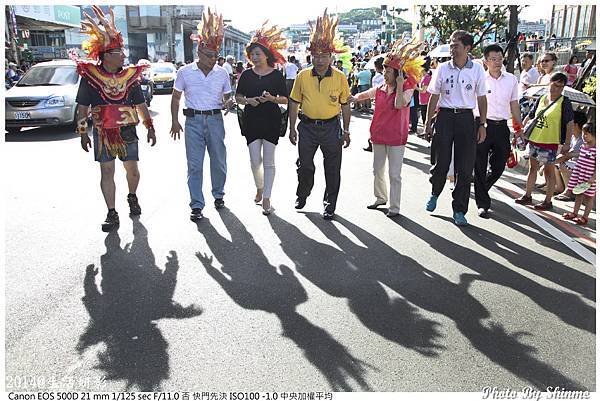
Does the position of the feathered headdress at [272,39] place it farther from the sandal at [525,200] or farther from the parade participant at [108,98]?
the sandal at [525,200]

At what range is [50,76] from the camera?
13398mm

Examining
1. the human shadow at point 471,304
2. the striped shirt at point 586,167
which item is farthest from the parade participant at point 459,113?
the striped shirt at point 586,167

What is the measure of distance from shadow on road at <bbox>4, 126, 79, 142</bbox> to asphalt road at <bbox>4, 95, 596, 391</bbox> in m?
5.08

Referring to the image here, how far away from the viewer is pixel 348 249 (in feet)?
16.8

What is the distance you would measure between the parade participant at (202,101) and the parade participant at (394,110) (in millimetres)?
1578

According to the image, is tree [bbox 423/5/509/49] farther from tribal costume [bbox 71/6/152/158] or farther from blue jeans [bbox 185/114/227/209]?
tribal costume [bbox 71/6/152/158]

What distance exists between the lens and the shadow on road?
11477 millimetres

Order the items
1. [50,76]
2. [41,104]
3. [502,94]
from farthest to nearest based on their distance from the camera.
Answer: [50,76] → [41,104] → [502,94]

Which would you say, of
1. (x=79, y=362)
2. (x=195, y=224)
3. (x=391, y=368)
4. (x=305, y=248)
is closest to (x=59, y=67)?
(x=195, y=224)

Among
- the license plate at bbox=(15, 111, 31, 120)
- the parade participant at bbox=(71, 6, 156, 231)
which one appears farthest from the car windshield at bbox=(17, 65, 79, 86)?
the parade participant at bbox=(71, 6, 156, 231)

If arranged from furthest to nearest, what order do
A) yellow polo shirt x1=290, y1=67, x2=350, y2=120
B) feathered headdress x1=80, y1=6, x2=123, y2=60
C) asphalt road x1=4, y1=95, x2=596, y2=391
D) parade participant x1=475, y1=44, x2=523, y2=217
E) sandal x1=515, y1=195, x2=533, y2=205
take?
sandal x1=515, y1=195, x2=533, y2=205
parade participant x1=475, y1=44, x2=523, y2=217
yellow polo shirt x1=290, y1=67, x2=350, y2=120
feathered headdress x1=80, y1=6, x2=123, y2=60
asphalt road x1=4, y1=95, x2=596, y2=391

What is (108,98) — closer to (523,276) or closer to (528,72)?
(523,276)

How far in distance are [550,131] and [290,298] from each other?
4.19 m

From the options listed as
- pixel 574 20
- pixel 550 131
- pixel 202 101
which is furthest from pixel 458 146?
pixel 574 20
